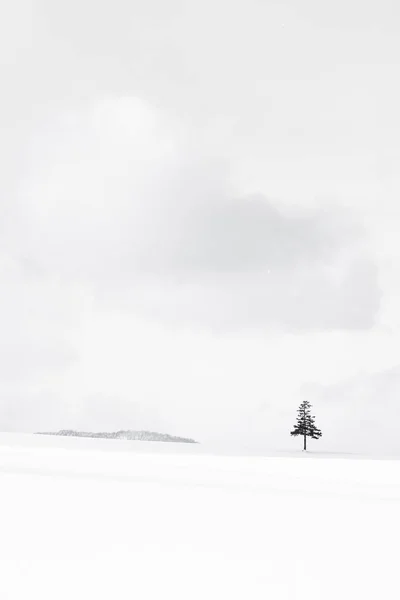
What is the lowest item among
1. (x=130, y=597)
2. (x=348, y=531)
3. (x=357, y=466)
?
(x=130, y=597)

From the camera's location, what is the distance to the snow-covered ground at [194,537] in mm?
4379

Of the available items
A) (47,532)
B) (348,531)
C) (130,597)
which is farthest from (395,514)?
(47,532)

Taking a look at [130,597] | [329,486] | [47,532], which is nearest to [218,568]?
[130,597]

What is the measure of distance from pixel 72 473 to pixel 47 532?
190 cm

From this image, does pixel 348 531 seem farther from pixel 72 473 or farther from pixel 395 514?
pixel 72 473

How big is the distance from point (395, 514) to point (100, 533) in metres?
2.52

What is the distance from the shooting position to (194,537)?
506cm

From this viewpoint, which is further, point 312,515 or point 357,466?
point 357,466

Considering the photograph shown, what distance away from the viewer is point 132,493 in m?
5.97

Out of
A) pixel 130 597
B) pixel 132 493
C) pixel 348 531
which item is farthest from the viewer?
pixel 132 493

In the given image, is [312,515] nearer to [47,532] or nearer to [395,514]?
[395,514]

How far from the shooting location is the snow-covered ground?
438 cm

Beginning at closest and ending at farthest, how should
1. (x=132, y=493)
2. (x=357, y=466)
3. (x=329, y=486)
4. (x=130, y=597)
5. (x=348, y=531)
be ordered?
(x=130, y=597)
(x=348, y=531)
(x=132, y=493)
(x=329, y=486)
(x=357, y=466)

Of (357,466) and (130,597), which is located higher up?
(357,466)
